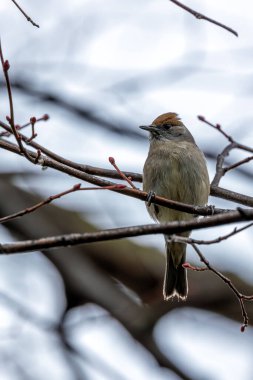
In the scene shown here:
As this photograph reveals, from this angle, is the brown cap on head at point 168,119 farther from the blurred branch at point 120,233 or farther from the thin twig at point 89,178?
the blurred branch at point 120,233

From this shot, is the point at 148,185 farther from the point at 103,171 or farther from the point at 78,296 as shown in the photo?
the point at 78,296

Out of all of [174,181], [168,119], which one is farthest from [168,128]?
[174,181]

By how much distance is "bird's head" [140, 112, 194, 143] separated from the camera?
282 inches

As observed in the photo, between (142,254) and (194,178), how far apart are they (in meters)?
2.81

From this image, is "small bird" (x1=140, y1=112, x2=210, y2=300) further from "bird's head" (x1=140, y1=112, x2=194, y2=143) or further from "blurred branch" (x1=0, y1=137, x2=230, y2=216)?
"blurred branch" (x1=0, y1=137, x2=230, y2=216)

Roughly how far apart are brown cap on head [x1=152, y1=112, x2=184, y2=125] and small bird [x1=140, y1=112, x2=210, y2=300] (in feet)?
0.67

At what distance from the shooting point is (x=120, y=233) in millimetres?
3223

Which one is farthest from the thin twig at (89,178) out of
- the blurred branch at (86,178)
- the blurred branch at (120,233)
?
the blurred branch at (120,233)

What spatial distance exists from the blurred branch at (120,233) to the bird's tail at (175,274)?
3370mm

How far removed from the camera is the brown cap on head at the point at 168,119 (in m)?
7.40

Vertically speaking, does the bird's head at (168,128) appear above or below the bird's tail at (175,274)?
above

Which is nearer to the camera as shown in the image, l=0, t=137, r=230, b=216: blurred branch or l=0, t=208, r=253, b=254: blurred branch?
l=0, t=208, r=253, b=254: blurred branch

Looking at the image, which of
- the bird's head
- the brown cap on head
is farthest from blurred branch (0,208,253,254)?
the brown cap on head

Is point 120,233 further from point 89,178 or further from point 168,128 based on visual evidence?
point 168,128
